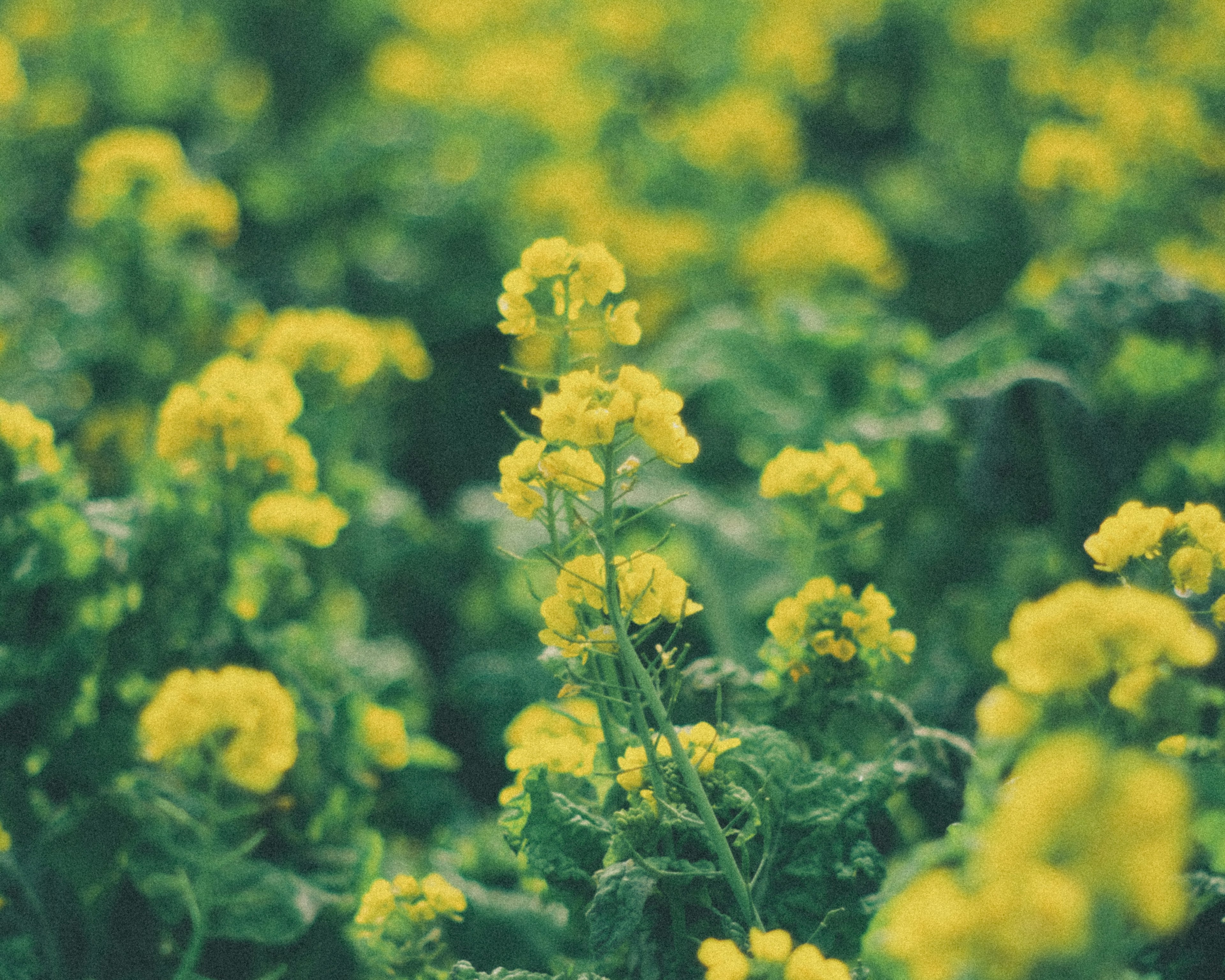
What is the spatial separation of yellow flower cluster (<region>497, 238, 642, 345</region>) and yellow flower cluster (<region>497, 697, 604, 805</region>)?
0.55 metres

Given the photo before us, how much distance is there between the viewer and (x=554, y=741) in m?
1.61

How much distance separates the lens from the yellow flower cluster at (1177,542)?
1336mm

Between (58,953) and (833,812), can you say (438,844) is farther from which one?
(833,812)

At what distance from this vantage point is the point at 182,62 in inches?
181

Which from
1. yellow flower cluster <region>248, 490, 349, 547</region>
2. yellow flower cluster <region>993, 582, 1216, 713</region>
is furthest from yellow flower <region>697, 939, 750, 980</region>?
yellow flower cluster <region>248, 490, 349, 547</region>

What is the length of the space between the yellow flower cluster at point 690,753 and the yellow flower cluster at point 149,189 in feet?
7.20

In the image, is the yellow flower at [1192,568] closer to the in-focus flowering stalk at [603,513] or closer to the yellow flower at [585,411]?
the in-focus flowering stalk at [603,513]

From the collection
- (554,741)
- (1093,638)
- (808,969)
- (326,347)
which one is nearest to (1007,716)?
(1093,638)

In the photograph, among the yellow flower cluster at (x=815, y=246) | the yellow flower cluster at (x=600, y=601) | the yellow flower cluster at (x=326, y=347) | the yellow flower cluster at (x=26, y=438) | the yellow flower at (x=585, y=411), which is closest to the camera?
the yellow flower at (x=585, y=411)

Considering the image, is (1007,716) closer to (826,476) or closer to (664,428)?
(664,428)

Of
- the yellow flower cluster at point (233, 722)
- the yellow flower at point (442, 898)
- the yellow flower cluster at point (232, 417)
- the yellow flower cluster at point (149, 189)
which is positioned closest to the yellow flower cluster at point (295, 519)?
the yellow flower cluster at point (232, 417)

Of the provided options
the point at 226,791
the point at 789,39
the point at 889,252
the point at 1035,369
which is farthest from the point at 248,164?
the point at 1035,369

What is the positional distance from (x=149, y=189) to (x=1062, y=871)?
292 cm

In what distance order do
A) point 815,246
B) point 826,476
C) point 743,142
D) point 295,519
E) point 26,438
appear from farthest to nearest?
point 743,142
point 815,246
point 295,519
point 26,438
point 826,476
